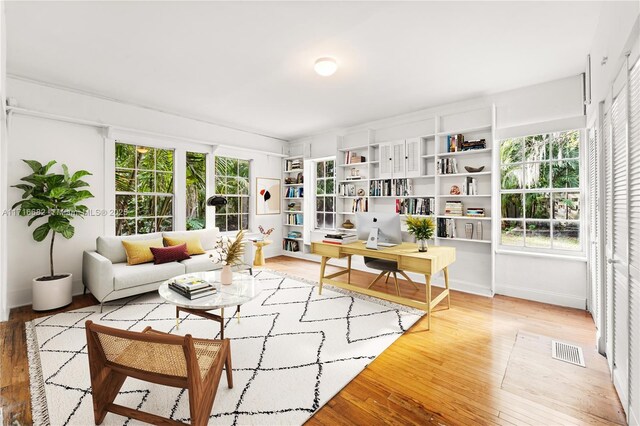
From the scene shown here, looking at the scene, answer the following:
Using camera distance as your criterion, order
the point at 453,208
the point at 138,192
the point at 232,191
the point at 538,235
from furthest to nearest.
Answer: the point at 232,191 < the point at 138,192 < the point at 453,208 < the point at 538,235

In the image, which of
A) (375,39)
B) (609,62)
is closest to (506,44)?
(609,62)

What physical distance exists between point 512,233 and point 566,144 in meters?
1.27

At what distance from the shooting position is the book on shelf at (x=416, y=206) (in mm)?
4504

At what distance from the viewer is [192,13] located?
2.31 meters

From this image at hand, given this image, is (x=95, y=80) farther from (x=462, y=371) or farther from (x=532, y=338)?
(x=532, y=338)

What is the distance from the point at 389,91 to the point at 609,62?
2216 mm

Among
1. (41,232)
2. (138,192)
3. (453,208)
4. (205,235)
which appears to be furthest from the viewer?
(205,235)

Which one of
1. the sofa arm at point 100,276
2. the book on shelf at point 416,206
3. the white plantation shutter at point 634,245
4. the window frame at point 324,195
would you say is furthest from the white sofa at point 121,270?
the white plantation shutter at point 634,245

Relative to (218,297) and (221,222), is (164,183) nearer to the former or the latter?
(221,222)

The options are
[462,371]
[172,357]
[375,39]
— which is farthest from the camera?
[375,39]

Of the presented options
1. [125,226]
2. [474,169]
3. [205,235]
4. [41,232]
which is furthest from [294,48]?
[125,226]

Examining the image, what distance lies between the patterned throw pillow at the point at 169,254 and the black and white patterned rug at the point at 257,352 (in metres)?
0.52

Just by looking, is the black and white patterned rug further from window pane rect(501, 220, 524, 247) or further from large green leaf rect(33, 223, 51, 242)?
window pane rect(501, 220, 524, 247)

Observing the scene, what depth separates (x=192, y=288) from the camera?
2.42 meters
